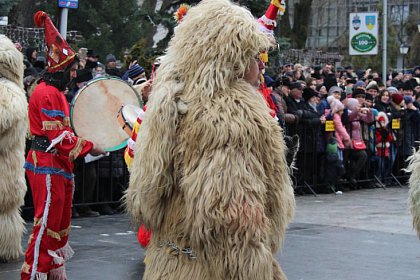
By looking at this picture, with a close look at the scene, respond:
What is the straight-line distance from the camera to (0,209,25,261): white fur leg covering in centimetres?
829

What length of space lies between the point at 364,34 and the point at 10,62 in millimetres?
19635

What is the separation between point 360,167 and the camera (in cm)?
1647

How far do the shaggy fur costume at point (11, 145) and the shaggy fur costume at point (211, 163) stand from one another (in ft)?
12.0

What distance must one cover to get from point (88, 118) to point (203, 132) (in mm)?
2900

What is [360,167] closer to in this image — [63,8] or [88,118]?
[63,8]

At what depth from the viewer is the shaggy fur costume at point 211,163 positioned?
4453 millimetres

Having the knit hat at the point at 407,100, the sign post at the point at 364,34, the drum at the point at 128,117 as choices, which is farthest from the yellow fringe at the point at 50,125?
the sign post at the point at 364,34

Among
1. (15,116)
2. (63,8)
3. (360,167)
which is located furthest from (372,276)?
(360,167)

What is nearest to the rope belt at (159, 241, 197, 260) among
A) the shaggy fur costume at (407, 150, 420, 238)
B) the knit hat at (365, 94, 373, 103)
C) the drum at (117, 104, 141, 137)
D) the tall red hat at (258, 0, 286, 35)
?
the shaggy fur costume at (407, 150, 420, 238)

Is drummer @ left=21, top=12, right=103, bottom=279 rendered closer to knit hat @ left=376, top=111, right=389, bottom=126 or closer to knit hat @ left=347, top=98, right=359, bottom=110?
knit hat @ left=347, top=98, right=359, bottom=110

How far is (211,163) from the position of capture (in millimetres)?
4465

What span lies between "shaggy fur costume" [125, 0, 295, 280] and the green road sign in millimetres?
22116

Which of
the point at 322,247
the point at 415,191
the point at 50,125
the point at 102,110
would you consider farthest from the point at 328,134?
the point at 415,191

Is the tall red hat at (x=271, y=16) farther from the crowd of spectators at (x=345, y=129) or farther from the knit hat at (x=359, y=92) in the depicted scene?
the knit hat at (x=359, y=92)
